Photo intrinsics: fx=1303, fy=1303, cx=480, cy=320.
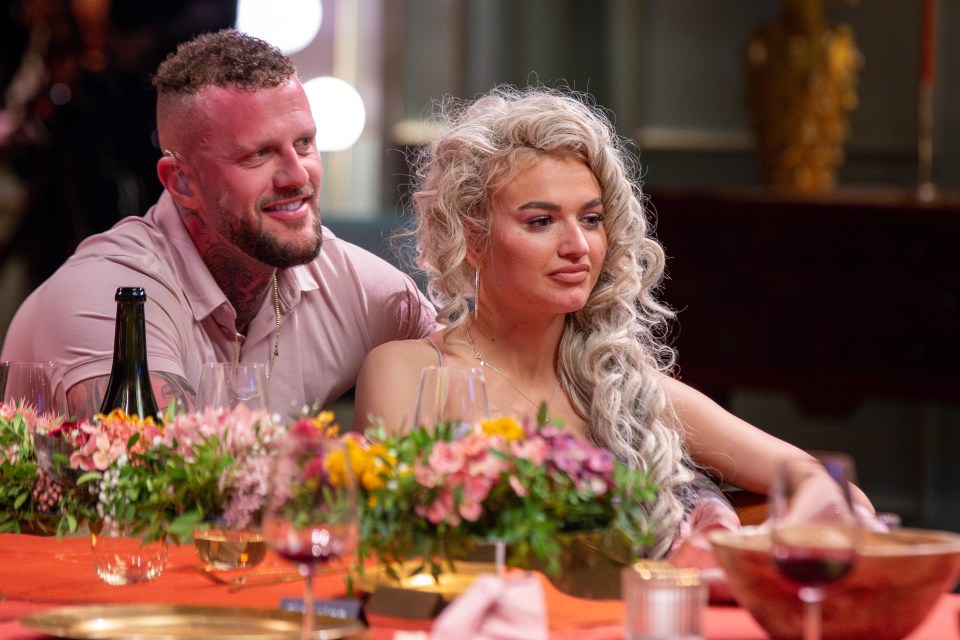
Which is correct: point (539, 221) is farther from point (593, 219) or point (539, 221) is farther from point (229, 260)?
point (229, 260)

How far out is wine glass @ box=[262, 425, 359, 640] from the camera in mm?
1260

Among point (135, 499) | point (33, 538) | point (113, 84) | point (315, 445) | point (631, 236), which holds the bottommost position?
point (33, 538)

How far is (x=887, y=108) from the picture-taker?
6324 mm

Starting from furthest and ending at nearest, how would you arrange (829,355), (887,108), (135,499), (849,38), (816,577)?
(887,108)
(849,38)
(829,355)
(135,499)
(816,577)

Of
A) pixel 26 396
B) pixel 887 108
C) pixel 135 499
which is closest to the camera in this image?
pixel 135 499

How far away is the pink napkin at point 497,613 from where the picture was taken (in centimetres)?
126

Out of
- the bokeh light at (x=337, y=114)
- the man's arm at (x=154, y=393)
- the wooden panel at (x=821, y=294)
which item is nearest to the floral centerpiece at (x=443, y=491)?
the man's arm at (x=154, y=393)

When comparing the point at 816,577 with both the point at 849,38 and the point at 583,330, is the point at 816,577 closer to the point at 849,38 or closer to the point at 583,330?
the point at 583,330

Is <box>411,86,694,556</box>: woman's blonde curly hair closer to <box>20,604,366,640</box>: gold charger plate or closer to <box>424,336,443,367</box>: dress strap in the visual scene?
<box>424,336,443,367</box>: dress strap

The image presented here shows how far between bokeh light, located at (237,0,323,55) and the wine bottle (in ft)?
14.8

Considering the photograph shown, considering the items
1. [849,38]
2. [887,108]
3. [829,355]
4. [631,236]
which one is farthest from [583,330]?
[887,108]

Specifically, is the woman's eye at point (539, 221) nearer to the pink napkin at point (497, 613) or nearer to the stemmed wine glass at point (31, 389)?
the stemmed wine glass at point (31, 389)

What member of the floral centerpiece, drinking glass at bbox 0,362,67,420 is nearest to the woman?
drinking glass at bbox 0,362,67,420

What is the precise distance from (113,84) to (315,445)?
4439 mm
